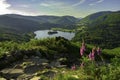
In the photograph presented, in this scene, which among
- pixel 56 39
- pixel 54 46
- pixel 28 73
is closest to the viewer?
pixel 28 73

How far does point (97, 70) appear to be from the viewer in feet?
32.1

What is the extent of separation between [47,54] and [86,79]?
30.9 ft

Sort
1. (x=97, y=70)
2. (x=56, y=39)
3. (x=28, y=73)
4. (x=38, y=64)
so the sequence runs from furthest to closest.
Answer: (x=56, y=39) < (x=38, y=64) < (x=28, y=73) < (x=97, y=70)

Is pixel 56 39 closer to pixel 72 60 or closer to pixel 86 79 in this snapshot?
pixel 72 60

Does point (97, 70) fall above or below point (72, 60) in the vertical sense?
above

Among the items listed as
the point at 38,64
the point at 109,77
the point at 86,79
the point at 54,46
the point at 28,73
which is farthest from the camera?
the point at 54,46

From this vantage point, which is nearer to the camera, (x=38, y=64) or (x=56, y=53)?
(x=38, y=64)

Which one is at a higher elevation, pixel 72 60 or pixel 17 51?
pixel 17 51

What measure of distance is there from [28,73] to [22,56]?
3.26 meters

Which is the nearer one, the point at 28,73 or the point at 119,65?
the point at 119,65

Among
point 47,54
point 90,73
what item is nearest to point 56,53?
point 47,54

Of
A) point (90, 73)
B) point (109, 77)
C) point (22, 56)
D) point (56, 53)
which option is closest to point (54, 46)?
point (56, 53)

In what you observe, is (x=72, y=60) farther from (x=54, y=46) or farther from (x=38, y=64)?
(x=38, y=64)

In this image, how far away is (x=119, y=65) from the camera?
956 centimetres
